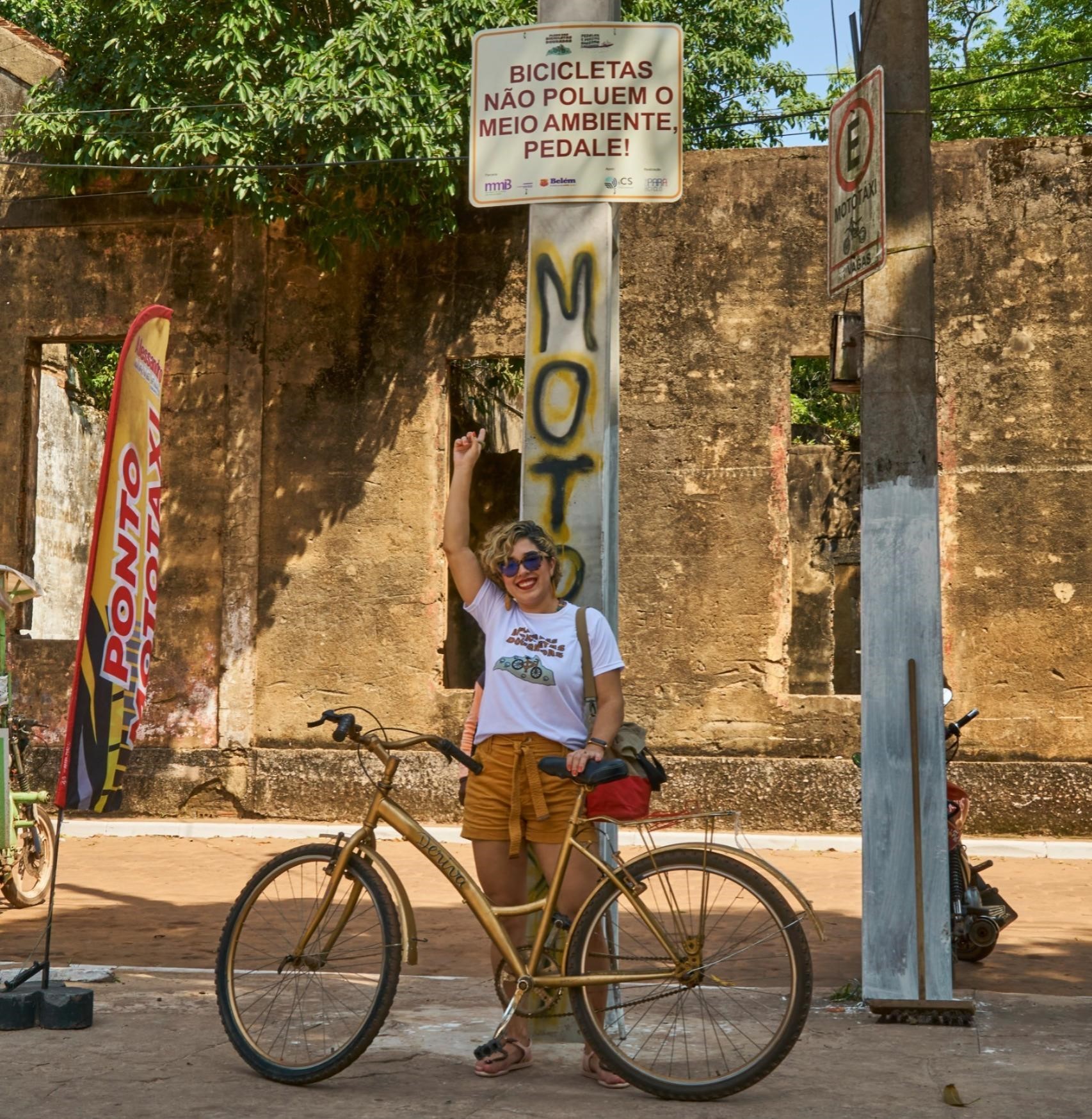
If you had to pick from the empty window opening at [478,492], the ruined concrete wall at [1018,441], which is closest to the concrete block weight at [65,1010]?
the ruined concrete wall at [1018,441]

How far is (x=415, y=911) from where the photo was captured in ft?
26.7

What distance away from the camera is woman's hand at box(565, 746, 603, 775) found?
4.25m

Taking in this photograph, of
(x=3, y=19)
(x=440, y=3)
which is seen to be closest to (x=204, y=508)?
(x=440, y=3)

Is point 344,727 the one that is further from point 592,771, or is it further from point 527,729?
point 592,771

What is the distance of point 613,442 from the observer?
5.21 meters

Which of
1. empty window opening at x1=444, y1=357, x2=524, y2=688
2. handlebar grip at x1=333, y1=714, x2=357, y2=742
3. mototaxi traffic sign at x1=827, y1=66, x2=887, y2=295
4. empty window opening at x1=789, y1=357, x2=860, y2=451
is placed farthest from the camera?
empty window opening at x1=789, y1=357, x2=860, y2=451

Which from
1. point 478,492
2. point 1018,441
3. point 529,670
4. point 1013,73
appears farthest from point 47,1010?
point 1013,73

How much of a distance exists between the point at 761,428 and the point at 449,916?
17.3 ft

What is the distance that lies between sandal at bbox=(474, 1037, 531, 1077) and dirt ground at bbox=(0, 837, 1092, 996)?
1.85 m

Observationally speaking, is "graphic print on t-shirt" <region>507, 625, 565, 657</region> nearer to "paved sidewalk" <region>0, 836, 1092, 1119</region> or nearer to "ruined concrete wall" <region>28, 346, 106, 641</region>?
"paved sidewalk" <region>0, 836, 1092, 1119</region>

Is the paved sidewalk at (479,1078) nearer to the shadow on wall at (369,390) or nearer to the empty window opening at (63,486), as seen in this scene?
the shadow on wall at (369,390)

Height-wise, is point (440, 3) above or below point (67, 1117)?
above

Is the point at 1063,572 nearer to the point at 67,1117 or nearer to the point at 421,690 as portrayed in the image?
the point at 421,690

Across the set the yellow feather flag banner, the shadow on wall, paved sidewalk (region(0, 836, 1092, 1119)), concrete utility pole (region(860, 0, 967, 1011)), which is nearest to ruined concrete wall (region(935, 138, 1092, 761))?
the shadow on wall
